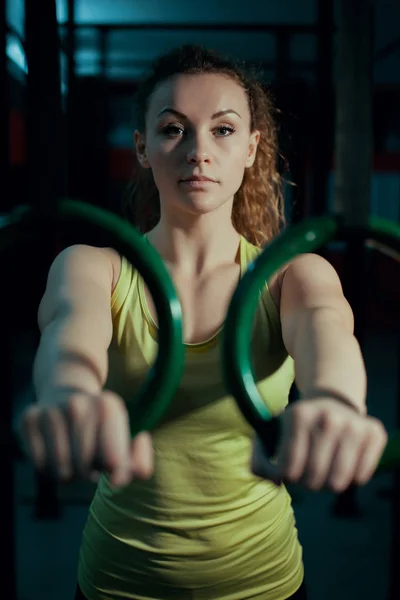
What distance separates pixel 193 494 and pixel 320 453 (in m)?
0.41

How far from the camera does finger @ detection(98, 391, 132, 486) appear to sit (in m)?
0.38

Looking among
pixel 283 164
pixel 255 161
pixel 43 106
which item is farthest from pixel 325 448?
pixel 283 164

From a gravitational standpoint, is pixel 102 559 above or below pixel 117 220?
below

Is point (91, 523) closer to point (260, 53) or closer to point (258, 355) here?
point (258, 355)

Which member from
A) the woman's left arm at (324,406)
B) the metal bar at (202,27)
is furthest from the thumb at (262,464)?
the metal bar at (202,27)

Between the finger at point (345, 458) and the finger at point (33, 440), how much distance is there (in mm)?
167

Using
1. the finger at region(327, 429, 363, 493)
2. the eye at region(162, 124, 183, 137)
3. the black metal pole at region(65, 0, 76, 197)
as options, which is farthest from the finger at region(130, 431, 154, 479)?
the black metal pole at region(65, 0, 76, 197)

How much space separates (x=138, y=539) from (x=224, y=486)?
12cm

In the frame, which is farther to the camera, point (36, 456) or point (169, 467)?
point (169, 467)

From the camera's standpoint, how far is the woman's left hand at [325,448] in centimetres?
38

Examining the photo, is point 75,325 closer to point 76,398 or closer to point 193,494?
point 76,398

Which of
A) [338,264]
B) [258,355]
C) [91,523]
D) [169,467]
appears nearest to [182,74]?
[258,355]

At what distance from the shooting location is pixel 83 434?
1.25 feet

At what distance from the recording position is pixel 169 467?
0.76 meters
